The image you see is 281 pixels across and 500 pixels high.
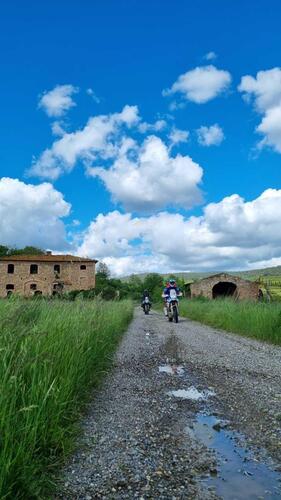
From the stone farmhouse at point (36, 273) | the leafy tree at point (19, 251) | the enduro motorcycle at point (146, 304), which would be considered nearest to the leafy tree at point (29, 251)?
the leafy tree at point (19, 251)

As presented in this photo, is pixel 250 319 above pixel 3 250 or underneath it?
underneath

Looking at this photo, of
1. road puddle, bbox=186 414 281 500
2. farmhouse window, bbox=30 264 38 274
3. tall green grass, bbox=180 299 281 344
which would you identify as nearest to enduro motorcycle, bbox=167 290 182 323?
tall green grass, bbox=180 299 281 344

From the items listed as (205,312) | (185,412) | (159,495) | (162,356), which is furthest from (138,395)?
(205,312)

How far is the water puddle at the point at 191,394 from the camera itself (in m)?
6.35

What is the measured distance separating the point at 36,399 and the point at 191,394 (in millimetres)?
3298

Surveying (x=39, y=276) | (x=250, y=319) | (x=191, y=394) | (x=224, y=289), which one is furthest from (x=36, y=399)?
(x=39, y=276)

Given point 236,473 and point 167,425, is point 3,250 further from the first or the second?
point 236,473

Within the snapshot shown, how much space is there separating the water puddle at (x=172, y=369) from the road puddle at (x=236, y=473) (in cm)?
351

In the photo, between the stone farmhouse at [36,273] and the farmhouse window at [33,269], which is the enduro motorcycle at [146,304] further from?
the farmhouse window at [33,269]

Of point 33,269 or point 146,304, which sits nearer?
point 146,304

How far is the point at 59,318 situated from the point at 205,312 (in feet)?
58.2

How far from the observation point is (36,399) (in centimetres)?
382

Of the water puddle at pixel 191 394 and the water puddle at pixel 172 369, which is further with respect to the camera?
the water puddle at pixel 172 369

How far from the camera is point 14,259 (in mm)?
73438
